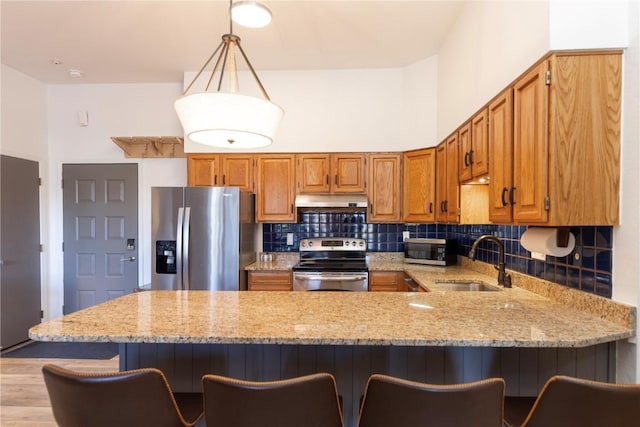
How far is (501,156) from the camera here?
184 centimetres

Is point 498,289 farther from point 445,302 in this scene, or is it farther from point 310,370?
point 310,370

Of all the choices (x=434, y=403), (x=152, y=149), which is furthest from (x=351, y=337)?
(x=152, y=149)

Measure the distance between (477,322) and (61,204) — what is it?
15.4ft

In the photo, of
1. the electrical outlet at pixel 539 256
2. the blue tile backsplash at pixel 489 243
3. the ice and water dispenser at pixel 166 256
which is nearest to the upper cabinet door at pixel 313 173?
the blue tile backsplash at pixel 489 243

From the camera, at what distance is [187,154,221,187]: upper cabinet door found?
368cm

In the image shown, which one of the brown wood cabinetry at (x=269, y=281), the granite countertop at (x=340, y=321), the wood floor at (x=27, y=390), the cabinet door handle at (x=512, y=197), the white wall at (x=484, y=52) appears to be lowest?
the wood floor at (x=27, y=390)

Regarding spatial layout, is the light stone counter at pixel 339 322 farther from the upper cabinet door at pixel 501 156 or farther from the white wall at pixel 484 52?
the white wall at pixel 484 52

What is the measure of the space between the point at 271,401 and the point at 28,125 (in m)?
4.61

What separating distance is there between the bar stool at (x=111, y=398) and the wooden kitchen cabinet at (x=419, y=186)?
9.27 ft

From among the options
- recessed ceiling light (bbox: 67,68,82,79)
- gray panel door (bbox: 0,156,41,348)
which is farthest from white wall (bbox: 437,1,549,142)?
gray panel door (bbox: 0,156,41,348)

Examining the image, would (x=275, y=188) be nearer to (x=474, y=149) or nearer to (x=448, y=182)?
(x=448, y=182)

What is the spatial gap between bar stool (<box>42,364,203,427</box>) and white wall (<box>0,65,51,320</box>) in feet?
12.4

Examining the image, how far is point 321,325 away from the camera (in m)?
1.33

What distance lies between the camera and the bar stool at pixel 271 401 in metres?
0.96
